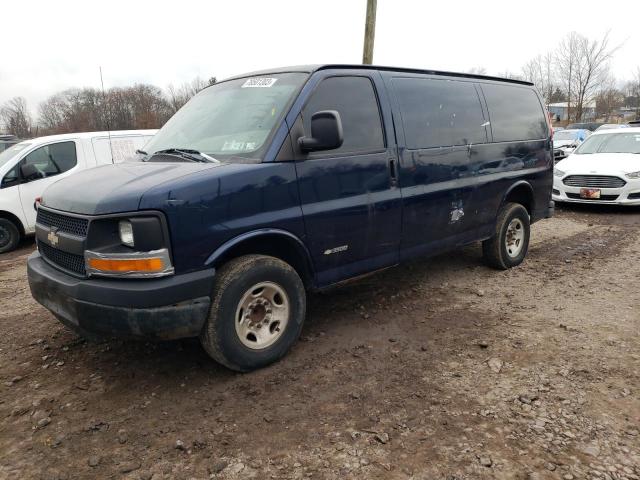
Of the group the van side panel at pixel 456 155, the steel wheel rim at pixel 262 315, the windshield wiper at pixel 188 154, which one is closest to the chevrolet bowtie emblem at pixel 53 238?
the windshield wiper at pixel 188 154

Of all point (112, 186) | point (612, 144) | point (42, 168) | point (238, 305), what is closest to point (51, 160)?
point (42, 168)

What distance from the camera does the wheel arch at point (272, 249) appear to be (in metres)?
3.18

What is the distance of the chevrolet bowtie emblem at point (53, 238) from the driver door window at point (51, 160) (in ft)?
19.0

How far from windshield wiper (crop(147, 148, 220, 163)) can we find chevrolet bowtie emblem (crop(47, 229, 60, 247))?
3.08 feet

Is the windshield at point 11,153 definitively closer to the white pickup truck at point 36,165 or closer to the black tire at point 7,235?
the white pickup truck at point 36,165

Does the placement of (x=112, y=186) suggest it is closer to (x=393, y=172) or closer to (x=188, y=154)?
(x=188, y=154)

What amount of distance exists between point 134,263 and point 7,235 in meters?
6.76

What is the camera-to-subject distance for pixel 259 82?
12.9ft

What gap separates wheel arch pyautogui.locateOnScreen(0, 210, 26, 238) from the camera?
8.05 metres

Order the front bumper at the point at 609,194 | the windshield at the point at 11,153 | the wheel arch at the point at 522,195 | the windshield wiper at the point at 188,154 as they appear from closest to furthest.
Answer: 1. the windshield wiper at the point at 188,154
2. the wheel arch at the point at 522,195
3. the windshield at the point at 11,153
4. the front bumper at the point at 609,194

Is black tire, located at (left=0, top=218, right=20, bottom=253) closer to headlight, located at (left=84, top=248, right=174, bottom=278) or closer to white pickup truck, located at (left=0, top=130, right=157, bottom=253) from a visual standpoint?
white pickup truck, located at (left=0, top=130, right=157, bottom=253)

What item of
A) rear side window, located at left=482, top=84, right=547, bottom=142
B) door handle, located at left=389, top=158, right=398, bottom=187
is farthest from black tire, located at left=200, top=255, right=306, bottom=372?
rear side window, located at left=482, top=84, right=547, bottom=142

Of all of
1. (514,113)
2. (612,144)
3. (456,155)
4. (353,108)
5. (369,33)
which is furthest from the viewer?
(369,33)

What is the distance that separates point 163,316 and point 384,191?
6.87 ft
